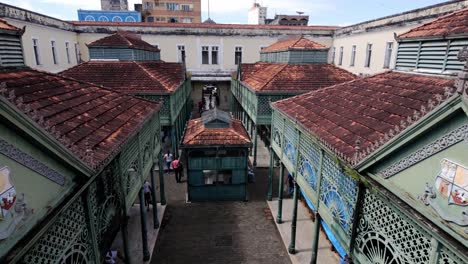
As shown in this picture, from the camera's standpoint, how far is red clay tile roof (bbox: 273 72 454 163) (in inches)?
207

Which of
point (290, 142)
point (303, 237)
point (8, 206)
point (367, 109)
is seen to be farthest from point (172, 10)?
point (8, 206)

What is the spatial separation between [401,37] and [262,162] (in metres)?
10.7

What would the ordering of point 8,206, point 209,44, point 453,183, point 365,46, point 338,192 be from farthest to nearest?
point 209,44, point 365,46, point 338,192, point 453,183, point 8,206

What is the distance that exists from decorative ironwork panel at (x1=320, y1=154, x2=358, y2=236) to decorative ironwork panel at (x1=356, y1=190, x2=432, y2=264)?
323mm

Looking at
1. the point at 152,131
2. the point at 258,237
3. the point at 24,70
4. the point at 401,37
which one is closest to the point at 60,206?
the point at 24,70

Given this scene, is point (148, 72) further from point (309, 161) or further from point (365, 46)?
point (365, 46)

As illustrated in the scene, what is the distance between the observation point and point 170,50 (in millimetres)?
30531

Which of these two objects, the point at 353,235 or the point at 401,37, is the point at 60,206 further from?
the point at 401,37

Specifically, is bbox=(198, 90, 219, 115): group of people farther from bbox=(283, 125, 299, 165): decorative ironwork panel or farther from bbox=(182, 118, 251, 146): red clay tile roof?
bbox=(283, 125, 299, 165): decorative ironwork panel

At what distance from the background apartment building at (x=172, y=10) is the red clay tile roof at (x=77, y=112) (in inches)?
2014

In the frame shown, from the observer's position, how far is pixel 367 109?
653 cm

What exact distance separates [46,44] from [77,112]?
73.0ft

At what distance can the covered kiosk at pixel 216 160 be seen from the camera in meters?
11.7

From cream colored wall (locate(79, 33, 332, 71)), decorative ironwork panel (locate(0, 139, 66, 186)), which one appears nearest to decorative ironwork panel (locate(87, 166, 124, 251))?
decorative ironwork panel (locate(0, 139, 66, 186))
